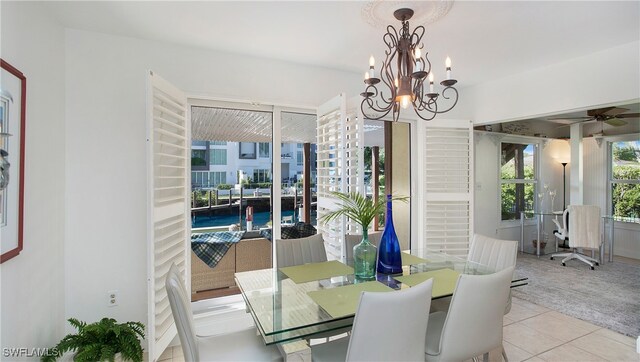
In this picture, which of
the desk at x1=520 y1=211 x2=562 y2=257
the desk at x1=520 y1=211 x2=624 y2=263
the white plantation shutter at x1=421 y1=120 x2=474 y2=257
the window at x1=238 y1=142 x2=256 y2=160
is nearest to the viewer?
the window at x1=238 y1=142 x2=256 y2=160

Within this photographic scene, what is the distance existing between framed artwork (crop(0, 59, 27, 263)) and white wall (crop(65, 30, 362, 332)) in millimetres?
645

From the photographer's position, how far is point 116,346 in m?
2.00

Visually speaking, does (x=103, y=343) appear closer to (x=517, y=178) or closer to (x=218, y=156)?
(x=218, y=156)

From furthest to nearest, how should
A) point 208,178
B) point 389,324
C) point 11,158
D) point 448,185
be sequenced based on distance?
point 448,185
point 208,178
point 11,158
point 389,324

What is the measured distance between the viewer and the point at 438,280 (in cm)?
198

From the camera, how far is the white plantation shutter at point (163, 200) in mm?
2055

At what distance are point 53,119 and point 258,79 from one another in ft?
5.15

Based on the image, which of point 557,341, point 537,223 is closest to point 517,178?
point 537,223

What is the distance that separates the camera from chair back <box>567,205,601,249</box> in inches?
181

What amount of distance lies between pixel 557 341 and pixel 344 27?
3125 mm

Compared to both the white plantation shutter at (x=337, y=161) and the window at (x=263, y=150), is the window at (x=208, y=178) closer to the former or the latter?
the window at (x=263, y=150)

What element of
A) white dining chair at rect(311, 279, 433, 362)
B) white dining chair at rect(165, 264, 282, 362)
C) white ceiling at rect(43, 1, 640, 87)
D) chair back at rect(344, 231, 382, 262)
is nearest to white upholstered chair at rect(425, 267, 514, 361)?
white dining chair at rect(311, 279, 433, 362)

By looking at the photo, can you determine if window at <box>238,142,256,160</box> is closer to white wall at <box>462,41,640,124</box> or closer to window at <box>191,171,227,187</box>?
window at <box>191,171,227,187</box>

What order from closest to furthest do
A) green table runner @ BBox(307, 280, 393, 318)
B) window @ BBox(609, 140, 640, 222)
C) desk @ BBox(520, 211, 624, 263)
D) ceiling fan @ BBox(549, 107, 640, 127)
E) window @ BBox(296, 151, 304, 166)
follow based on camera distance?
green table runner @ BBox(307, 280, 393, 318), window @ BBox(296, 151, 304, 166), ceiling fan @ BBox(549, 107, 640, 127), desk @ BBox(520, 211, 624, 263), window @ BBox(609, 140, 640, 222)
